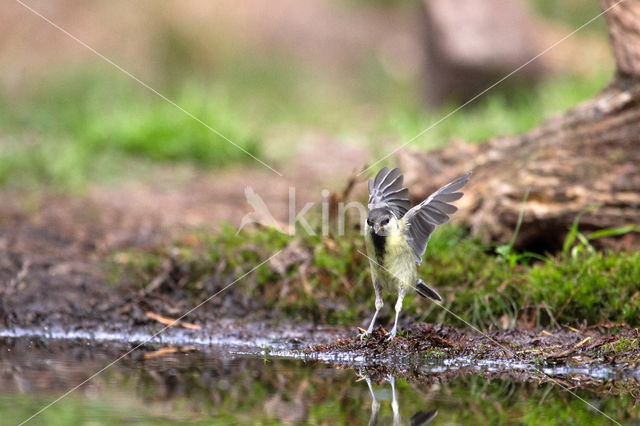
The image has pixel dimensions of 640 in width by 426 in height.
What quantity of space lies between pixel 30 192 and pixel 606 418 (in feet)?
19.7

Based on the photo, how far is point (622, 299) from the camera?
4738mm

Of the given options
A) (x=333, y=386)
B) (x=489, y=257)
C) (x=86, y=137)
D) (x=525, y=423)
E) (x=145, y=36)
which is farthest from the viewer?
(x=145, y=36)

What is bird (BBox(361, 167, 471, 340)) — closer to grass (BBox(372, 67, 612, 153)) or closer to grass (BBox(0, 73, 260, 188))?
grass (BBox(372, 67, 612, 153))

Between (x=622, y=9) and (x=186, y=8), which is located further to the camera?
(x=186, y=8)

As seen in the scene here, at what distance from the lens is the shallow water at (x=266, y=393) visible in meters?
3.13

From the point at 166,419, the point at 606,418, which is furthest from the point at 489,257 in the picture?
the point at 166,419

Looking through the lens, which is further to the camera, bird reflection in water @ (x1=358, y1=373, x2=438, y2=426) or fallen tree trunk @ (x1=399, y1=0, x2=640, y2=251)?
fallen tree trunk @ (x1=399, y1=0, x2=640, y2=251)

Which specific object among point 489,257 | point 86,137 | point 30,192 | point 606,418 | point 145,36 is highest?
point 145,36

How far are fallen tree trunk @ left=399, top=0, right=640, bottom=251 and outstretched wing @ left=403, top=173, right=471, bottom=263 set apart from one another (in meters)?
1.28

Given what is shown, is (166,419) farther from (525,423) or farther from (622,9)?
(622,9)

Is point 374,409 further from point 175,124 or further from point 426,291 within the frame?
point 175,124

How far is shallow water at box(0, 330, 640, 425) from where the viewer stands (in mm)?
3129

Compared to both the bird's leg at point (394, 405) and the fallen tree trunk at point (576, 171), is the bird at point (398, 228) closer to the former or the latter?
the bird's leg at point (394, 405)

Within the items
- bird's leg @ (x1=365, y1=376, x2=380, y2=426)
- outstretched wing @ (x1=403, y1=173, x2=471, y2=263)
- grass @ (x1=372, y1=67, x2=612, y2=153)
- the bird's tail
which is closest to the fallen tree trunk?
the bird's tail
